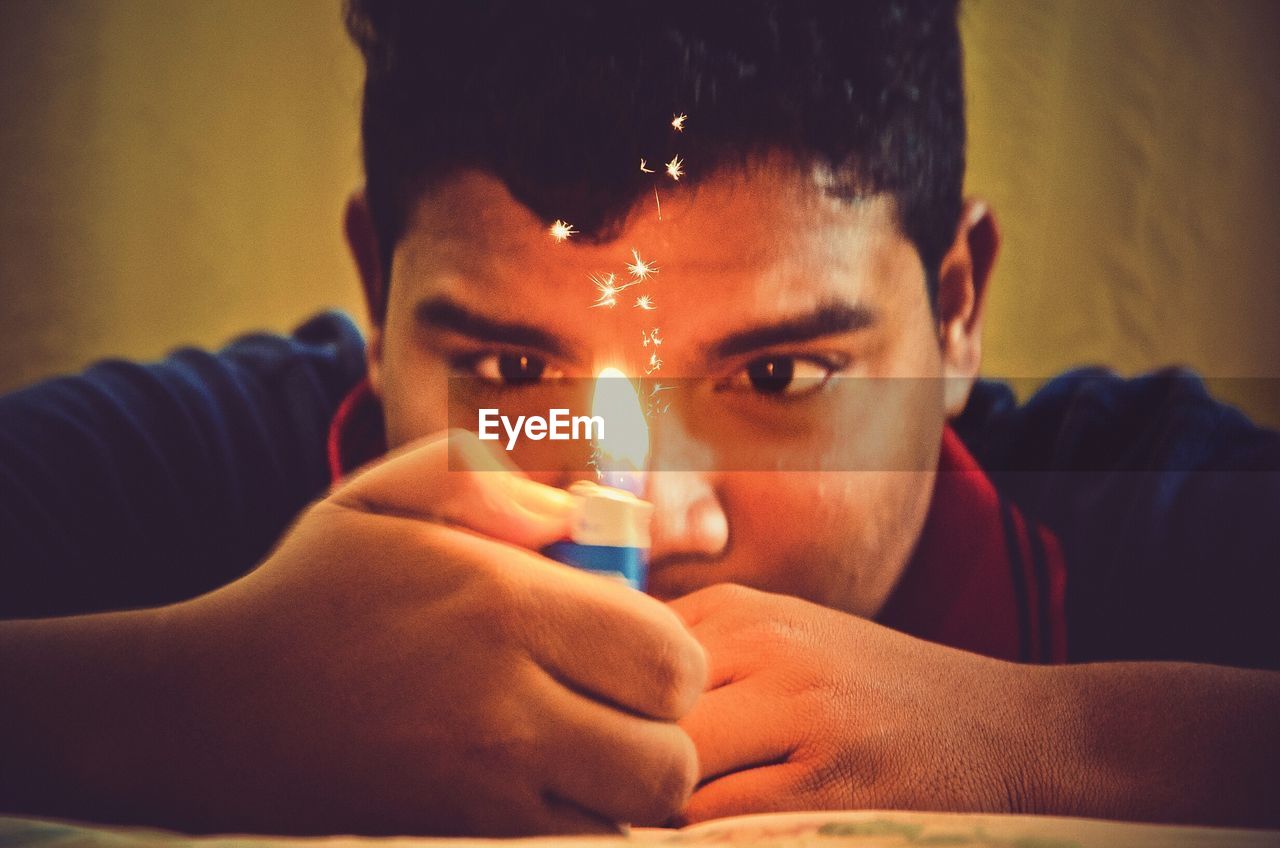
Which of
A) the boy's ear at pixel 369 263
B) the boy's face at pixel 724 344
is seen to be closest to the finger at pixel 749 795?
the boy's face at pixel 724 344

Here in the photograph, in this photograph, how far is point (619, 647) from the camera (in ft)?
1.07

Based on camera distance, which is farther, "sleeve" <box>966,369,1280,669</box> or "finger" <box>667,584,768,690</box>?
"sleeve" <box>966,369,1280,669</box>

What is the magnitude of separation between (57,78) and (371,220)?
0.73 feet

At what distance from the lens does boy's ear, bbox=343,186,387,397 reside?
1.90 feet

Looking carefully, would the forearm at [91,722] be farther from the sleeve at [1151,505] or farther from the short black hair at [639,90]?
the sleeve at [1151,505]

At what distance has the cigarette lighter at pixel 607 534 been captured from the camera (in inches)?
13.4

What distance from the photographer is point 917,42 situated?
1.67 ft

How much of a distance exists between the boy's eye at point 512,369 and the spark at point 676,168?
12cm

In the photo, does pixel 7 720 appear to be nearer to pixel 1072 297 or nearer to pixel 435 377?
pixel 435 377

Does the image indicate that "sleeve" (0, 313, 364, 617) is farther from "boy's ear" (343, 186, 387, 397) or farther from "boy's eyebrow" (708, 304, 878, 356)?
"boy's eyebrow" (708, 304, 878, 356)

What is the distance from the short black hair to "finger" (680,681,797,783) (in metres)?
0.25

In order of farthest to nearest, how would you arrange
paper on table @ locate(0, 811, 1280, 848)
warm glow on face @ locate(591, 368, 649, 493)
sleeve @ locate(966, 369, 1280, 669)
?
sleeve @ locate(966, 369, 1280, 669)
warm glow on face @ locate(591, 368, 649, 493)
paper on table @ locate(0, 811, 1280, 848)

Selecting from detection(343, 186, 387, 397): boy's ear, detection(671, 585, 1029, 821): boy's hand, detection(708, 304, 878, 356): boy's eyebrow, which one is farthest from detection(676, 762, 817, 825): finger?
detection(343, 186, 387, 397): boy's ear

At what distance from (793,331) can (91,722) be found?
374mm
